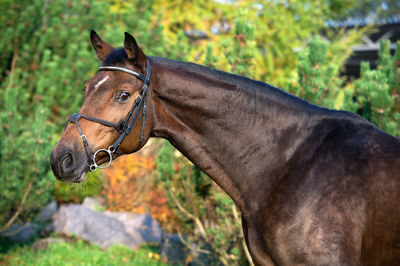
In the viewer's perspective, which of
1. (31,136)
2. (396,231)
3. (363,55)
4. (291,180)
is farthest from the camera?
(363,55)

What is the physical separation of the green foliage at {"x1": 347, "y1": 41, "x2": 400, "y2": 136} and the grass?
356cm

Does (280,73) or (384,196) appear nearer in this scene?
(384,196)

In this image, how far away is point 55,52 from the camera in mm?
8273

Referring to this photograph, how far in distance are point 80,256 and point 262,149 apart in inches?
179

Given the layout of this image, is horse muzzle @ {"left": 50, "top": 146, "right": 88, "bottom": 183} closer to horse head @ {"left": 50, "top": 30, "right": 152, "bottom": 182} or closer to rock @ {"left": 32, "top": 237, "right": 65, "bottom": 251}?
horse head @ {"left": 50, "top": 30, "right": 152, "bottom": 182}

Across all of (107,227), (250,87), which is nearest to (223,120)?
(250,87)

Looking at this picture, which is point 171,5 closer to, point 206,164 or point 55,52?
point 55,52

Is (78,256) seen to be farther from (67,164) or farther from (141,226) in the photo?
(67,164)

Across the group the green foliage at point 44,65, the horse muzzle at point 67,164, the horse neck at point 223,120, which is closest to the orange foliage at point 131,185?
the green foliage at point 44,65

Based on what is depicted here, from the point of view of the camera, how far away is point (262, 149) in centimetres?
264

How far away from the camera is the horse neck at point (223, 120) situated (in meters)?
2.64

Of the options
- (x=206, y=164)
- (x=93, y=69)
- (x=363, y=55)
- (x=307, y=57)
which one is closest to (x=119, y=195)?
(x=93, y=69)

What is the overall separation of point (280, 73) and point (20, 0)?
745cm

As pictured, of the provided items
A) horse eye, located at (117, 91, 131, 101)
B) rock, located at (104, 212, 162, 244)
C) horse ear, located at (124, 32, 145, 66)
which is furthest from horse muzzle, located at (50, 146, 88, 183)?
rock, located at (104, 212, 162, 244)
